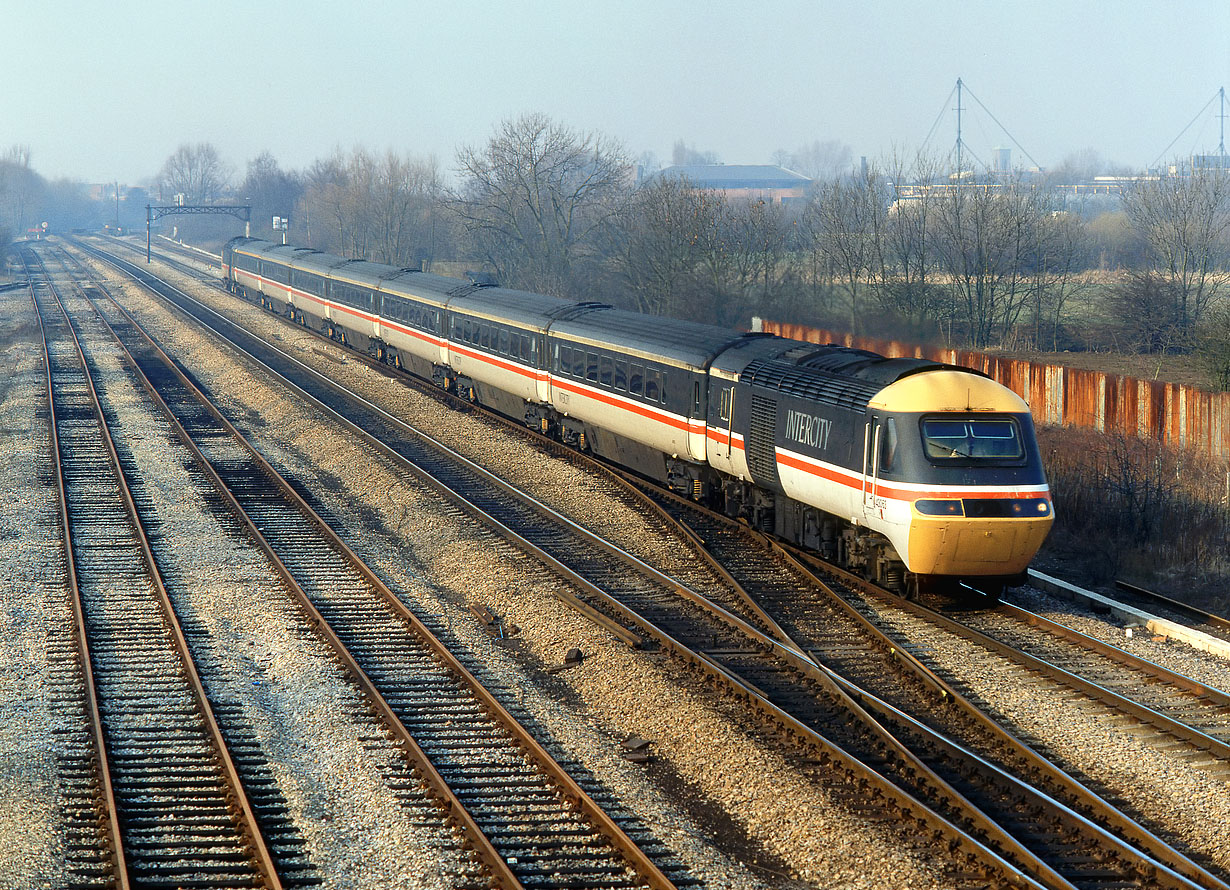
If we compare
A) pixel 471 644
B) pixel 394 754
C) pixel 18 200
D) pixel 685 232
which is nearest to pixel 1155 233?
pixel 685 232

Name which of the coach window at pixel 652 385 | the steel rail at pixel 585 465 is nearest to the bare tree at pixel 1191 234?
the steel rail at pixel 585 465

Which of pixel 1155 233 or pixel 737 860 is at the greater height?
pixel 1155 233

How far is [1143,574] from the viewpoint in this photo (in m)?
17.4

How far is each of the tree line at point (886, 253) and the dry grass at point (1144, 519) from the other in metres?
5.65

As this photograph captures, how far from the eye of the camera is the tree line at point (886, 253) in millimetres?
35625

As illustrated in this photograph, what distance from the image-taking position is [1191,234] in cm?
3512

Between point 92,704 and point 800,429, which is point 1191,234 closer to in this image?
point 800,429

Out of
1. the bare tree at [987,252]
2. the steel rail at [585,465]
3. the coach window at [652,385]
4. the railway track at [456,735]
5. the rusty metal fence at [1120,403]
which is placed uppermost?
the bare tree at [987,252]

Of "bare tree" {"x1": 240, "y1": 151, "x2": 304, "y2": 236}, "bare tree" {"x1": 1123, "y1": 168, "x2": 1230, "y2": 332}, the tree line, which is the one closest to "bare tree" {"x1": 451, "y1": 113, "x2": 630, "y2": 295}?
the tree line

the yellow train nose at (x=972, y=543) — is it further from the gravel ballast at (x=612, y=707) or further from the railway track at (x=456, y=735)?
the railway track at (x=456, y=735)

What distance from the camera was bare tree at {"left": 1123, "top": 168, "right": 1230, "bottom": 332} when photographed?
1359 inches

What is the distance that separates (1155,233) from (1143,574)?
22898mm

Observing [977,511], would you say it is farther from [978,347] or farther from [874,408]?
[978,347]

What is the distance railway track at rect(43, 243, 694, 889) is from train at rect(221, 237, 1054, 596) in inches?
222
